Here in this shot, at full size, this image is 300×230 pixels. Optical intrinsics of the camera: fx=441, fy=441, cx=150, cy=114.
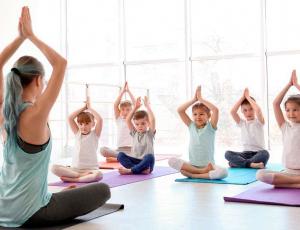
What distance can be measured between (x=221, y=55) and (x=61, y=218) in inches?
191

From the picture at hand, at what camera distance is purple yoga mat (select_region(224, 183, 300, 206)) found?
8.09 ft

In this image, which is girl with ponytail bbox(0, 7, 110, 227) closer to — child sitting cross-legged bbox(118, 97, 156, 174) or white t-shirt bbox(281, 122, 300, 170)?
white t-shirt bbox(281, 122, 300, 170)

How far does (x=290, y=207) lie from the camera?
2.36 meters

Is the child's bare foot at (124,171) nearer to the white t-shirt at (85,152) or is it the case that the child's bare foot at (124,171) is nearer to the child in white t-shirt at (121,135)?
the white t-shirt at (85,152)

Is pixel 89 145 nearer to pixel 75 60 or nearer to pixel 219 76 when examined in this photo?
pixel 219 76

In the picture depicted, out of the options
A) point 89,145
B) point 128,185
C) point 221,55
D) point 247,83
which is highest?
point 221,55

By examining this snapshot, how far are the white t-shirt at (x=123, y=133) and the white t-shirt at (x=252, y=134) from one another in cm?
133

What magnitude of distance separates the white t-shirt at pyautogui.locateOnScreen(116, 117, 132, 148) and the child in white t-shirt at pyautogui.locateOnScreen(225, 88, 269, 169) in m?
1.23

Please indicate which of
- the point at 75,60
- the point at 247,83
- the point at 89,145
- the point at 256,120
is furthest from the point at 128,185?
the point at 75,60

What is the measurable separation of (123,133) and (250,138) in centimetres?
146

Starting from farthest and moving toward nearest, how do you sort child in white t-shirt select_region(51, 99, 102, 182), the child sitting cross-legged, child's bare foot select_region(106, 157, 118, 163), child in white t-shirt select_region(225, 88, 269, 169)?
child's bare foot select_region(106, 157, 118, 163)
child in white t-shirt select_region(225, 88, 269, 169)
the child sitting cross-legged
child in white t-shirt select_region(51, 99, 102, 182)

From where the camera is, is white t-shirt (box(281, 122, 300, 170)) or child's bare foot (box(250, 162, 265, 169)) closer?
white t-shirt (box(281, 122, 300, 170))

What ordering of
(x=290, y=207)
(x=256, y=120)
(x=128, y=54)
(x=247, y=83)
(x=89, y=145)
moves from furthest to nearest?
(x=128, y=54), (x=247, y=83), (x=256, y=120), (x=89, y=145), (x=290, y=207)

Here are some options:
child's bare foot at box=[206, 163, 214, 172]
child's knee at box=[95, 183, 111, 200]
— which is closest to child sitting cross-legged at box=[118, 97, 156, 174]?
child's bare foot at box=[206, 163, 214, 172]
